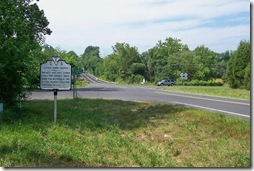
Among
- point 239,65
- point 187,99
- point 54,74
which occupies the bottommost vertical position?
point 187,99

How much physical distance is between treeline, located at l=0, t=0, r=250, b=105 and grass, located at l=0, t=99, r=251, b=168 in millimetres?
1397

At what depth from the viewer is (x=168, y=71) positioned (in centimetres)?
6962

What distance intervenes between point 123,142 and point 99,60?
114040 millimetres

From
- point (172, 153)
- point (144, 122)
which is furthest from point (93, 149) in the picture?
point (144, 122)

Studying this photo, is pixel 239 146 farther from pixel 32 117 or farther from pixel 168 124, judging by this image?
pixel 32 117

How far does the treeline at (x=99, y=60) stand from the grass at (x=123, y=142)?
4.58ft

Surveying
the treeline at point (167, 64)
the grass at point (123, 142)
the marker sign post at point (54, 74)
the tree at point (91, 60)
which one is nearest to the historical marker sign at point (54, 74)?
the marker sign post at point (54, 74)

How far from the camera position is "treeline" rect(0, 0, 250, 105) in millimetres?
9617

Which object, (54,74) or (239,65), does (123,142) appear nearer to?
(54,74)

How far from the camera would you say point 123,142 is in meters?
6.63

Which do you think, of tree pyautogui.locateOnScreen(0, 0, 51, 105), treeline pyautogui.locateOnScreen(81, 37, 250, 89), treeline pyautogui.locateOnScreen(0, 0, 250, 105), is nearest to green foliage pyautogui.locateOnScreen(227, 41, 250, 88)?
treeline pyautogui.locateOnScreen(0, 0, 250, 105)

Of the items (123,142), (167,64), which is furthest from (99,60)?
(123,142)

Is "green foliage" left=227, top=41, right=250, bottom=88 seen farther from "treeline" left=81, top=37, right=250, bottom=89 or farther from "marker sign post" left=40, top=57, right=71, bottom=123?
"marker sign post" left=40, top=57, right=71, bottom=123

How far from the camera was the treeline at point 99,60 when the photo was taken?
9.62m
